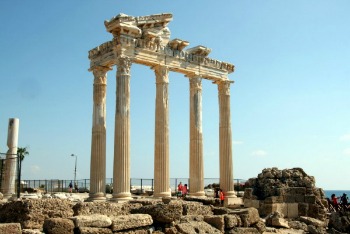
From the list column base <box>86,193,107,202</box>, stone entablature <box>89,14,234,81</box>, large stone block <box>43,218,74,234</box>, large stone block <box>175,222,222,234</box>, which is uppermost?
stone entablature <box>89,14,234,81</box>

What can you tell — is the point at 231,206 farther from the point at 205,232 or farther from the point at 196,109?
the point at 205,232

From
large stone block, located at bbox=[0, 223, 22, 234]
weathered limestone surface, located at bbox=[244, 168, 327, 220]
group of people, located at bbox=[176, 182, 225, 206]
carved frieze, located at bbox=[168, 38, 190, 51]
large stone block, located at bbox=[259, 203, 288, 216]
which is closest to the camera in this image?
large stone block, located at bbox=[0, 223, 22, 234]

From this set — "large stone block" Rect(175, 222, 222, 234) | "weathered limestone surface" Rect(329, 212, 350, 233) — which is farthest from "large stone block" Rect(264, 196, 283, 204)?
"large stone block" Rect(175, 222, 222, 234)

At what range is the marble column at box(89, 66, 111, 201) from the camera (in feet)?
75.5

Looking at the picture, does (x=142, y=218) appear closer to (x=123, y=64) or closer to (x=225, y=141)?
(x=123, y=64)

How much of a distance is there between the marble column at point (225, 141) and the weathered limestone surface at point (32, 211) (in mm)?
17793

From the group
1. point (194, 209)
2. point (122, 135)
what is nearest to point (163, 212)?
point (194, 209)

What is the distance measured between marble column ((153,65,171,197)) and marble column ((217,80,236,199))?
5.56 metres

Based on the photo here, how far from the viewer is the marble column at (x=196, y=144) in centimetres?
2556

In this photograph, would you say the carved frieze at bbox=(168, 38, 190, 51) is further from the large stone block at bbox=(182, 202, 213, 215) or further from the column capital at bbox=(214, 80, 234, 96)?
the large stone block at bbox=(182, 202, 213, 215)

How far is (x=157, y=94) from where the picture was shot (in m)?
24.3

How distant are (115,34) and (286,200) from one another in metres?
13.3

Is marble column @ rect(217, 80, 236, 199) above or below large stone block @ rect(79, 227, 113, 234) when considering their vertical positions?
above

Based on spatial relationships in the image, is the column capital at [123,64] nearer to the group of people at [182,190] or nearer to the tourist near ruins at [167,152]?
the tourist near ruins at [167,152]
